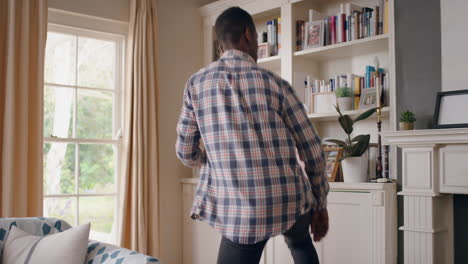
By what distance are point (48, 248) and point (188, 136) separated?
2.48 ft

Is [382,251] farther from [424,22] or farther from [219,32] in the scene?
[219,32]

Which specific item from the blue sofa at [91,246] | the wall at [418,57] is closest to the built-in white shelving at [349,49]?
the wall at [418,57]

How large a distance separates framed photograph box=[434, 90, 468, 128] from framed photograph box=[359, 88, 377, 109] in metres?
0.50

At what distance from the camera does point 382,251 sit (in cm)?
288

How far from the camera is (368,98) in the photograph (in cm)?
330

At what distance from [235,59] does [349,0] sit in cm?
215

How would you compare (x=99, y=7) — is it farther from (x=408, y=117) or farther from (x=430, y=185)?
(x=430, y=185)

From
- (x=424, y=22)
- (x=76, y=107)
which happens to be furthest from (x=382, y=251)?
(x=76, y=107)

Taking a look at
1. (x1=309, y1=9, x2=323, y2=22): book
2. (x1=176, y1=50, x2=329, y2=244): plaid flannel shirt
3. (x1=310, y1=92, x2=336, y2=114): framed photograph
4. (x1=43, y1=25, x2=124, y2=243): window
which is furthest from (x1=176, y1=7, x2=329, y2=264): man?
(x1=43, y1=25, x2=124, y2=243): window

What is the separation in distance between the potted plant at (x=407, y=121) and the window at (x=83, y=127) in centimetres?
Answer: 204

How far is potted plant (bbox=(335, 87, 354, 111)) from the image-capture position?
3.35 m

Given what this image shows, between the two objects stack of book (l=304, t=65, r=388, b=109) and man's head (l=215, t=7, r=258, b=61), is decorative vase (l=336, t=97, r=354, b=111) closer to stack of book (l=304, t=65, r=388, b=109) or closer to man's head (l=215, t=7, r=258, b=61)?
stack of book (l=304, t=65, r=388, b=109)

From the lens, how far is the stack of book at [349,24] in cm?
325

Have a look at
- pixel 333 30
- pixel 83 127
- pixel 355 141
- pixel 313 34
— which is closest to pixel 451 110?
pixel 355 141
